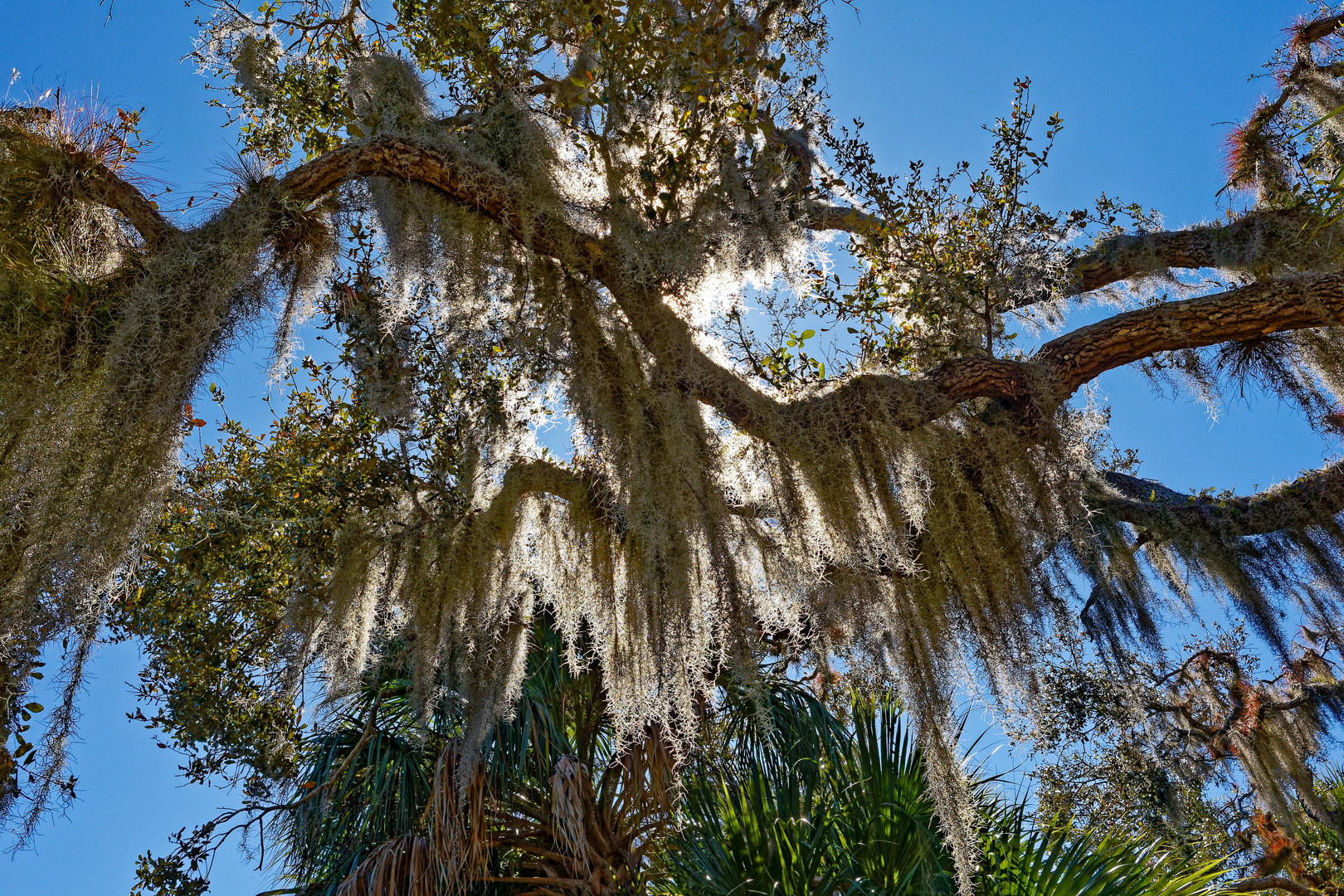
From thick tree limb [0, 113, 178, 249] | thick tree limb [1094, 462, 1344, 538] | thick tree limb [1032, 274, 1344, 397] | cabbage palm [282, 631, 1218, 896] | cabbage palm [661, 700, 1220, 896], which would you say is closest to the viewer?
thick tree limb [0, 113, 178, 249]

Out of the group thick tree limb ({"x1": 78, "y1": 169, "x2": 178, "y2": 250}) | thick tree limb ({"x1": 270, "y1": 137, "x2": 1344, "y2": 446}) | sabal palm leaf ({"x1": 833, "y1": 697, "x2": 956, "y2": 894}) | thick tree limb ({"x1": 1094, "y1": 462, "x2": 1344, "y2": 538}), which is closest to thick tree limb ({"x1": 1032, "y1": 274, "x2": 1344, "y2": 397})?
thick tree limb ({"x1": 270, "y1": 137, "x2": 1344, "y2": 446})

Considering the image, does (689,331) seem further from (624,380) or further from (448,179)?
(448,179)

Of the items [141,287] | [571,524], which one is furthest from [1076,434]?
[141,287]

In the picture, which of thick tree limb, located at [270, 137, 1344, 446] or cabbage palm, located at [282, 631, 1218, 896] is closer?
thick tree limb, located at [270, 137, 1344, 446]

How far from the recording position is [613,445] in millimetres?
3096

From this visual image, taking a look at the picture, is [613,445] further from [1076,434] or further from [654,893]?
[654,893]

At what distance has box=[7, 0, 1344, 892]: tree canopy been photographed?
9.37ft

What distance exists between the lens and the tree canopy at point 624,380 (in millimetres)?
2857

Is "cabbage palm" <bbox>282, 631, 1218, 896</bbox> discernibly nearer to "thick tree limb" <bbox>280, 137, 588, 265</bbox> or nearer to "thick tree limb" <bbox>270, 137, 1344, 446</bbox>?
"thick tree limb" <bbox>270, 137, 1344, 446</bbox>

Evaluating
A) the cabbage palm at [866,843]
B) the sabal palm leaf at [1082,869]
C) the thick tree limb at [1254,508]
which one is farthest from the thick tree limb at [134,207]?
the thick tree limb at [1254,508]

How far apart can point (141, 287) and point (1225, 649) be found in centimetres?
658

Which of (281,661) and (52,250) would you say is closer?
(52,250)

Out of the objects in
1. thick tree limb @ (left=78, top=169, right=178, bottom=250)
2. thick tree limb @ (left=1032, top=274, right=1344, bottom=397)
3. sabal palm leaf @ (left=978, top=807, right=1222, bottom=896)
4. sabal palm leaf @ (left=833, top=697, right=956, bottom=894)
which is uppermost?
thick tree limb @ (left=78, top=169, right=178, bottom=250)

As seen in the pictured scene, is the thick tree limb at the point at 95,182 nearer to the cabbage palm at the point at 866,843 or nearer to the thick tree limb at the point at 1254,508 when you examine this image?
the cabbage palm at the point at 866,843
